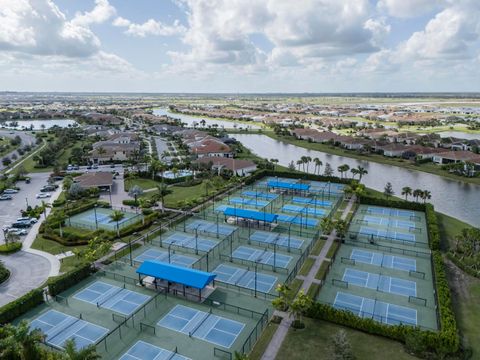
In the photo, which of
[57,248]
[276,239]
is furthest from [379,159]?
[57,248]

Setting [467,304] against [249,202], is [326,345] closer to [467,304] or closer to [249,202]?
[467,304]

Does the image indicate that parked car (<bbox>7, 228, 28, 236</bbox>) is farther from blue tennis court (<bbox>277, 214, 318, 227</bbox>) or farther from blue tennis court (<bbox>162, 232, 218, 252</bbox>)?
blue tennis court (<bbox>277, 214, 318, 227</bbox>)

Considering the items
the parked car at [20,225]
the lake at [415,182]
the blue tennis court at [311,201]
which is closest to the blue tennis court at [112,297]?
the parked car at [20,225]

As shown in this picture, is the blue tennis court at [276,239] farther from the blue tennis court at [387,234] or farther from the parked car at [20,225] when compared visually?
the parked car at [20,225]

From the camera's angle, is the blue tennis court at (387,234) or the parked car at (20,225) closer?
the blue tennis court at (387,234)

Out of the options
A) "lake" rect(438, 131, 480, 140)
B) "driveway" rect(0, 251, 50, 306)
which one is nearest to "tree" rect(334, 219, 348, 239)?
"driveway" rect(0, 251, 50, 306)

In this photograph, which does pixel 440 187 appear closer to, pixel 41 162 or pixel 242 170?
pixel 242 170
